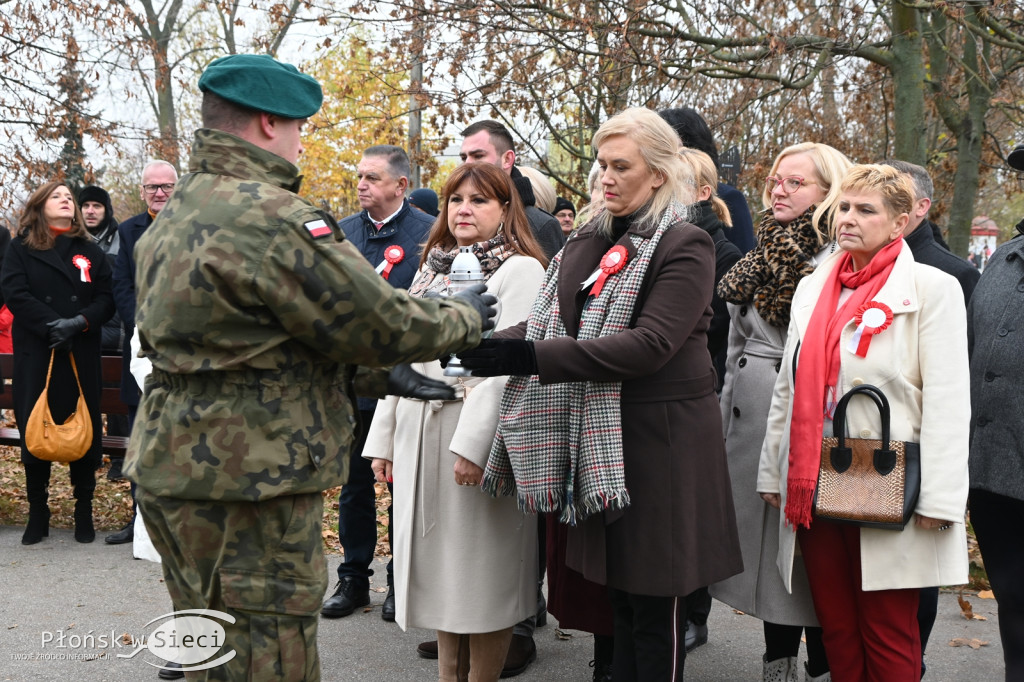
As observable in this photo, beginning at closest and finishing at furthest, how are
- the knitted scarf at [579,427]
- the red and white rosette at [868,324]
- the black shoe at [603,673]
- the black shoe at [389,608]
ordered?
the knitted scarf at [579,427], the red and white rosette at [868,324], the black shoe at [603,673], the black shoe at [389,608]

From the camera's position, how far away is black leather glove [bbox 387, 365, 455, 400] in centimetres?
304

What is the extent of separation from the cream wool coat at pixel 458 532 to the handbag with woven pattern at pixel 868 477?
1167 millimetres

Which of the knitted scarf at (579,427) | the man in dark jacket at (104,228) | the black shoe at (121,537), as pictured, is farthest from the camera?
the man in dark jacket at (104,228)

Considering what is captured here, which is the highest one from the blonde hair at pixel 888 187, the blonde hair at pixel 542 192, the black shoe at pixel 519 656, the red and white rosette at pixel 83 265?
the blonde hair at pixel 542 192

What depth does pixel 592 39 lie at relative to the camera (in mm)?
8727

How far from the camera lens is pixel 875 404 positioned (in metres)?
3.44

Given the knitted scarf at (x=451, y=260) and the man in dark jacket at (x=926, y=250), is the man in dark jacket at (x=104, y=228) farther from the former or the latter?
the man in dark jacket at (x=926, y=250)

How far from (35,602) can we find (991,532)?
15.7ft

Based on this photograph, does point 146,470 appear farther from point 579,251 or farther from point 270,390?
point 579,251

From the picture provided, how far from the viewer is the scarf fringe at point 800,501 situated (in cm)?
351

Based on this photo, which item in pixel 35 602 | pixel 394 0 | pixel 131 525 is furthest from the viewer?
pixel 394 0

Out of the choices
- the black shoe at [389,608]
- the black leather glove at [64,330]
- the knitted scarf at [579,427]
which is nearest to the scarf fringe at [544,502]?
the knitted scarf at [579,427]

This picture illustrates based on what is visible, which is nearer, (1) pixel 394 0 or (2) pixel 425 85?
(1) pixel 394 0

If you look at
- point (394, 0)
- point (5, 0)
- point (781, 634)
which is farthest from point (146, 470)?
point (5, 0)
